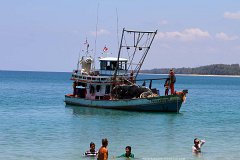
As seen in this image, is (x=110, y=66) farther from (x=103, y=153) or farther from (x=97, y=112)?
(x=103, y=153)

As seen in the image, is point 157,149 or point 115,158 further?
point 157,149

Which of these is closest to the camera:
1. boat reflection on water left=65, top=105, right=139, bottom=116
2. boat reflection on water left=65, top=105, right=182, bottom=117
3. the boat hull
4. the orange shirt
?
the orange shirt

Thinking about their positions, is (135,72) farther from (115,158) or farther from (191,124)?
(115,158)

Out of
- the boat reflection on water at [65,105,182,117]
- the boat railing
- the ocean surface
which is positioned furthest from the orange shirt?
the boat railing

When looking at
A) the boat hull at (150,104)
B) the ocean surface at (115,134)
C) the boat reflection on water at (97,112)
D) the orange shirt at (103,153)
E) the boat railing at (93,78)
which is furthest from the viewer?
the boat railing at (93,78)

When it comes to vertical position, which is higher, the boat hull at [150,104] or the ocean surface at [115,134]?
the boat hull at [150,104]

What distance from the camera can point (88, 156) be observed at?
77.5 feet

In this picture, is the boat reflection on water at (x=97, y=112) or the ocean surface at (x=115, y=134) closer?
the ocean surface at (x=115, y=134)

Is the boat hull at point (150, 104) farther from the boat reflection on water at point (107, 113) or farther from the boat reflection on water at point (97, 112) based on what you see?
the boat reflection on water at point (97, 112)

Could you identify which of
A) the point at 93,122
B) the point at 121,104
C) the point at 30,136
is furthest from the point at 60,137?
the point at 121,104

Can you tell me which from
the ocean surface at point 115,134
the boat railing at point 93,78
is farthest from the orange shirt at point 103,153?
the boat railing at point 93,78

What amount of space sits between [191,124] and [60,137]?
12316 mm

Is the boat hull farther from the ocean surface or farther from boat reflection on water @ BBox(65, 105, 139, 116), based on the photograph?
the ocean surface

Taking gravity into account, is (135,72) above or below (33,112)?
above
